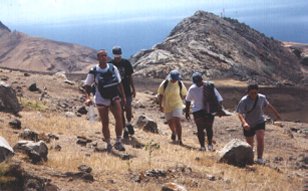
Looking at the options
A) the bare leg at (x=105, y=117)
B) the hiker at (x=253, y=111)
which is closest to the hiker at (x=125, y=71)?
the bare leg at (x=105, y=117)

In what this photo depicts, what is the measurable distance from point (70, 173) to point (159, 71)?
32.6 meters

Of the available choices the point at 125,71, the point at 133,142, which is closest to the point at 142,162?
the point at 133,142

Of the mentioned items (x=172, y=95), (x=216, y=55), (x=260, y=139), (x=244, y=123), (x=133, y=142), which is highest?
(x=172, y=95)

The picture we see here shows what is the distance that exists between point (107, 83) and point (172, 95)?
9.02 ft

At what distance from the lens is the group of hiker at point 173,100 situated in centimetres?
1079

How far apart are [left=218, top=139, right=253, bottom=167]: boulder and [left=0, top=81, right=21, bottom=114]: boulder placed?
5.67 metres

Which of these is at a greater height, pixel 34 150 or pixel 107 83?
pixel 107 83

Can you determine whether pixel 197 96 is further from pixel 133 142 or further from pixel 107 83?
pixel 107 83

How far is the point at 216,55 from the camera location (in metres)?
45.3

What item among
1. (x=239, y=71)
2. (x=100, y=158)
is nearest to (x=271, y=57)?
(x=239, y=71)

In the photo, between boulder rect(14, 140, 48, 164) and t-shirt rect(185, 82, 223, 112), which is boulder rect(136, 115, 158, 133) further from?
boulder rect(14, 140, 48, 164)

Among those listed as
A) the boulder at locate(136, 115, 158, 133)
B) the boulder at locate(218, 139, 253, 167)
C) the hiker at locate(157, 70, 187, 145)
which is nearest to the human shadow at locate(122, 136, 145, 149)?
the hiker at locate(157, 70, 187, 145)

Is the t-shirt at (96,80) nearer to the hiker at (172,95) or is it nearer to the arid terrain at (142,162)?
the arid terrain at (142,162)

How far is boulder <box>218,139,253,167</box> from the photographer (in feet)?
36.7
